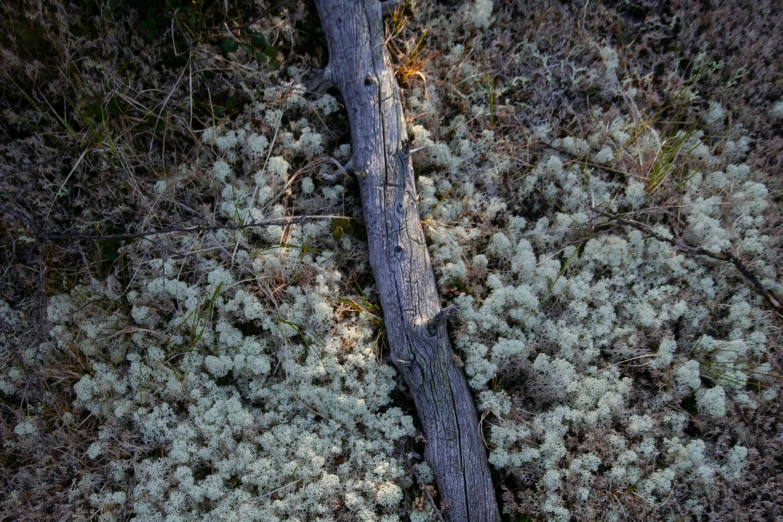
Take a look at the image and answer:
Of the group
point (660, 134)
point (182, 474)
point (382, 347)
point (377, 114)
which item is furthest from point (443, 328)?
point (660, 134)

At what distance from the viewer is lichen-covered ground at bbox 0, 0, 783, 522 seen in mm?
3094

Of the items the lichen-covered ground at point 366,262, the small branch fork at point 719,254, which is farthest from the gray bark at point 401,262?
the small branch fork at point 719,254

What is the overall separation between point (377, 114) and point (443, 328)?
148cm

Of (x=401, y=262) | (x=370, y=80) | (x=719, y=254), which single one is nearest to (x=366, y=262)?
(x=401, y=262)

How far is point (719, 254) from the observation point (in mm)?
3400

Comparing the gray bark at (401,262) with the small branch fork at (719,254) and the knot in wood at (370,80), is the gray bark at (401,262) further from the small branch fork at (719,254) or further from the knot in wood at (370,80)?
the small branch fork at (719,254)

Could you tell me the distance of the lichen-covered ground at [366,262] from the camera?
309cm

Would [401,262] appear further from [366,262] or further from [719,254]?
[719,254]

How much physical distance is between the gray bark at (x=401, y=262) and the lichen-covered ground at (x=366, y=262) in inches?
5.6

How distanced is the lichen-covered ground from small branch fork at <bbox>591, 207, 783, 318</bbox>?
0.08 feet

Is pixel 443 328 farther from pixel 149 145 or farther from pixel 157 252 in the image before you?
pixel 149 145

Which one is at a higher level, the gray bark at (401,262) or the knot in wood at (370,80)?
the knot in wood at (370,80)

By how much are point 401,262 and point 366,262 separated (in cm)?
34

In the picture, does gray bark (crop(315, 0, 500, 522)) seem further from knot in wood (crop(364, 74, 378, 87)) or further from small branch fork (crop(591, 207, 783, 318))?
small branch fork (crop(591, 207, 783, 318))
